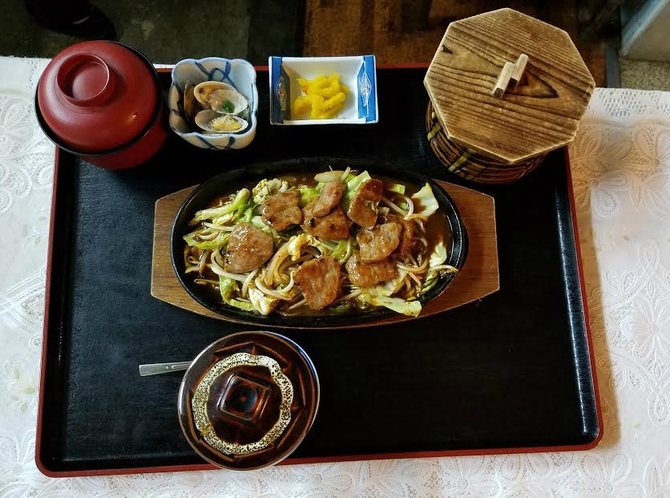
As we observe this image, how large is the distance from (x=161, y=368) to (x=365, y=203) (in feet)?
2.83

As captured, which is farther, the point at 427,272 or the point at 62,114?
the point at 427,272

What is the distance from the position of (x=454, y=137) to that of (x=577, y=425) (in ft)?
3.47

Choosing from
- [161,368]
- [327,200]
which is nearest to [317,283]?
[327,200]

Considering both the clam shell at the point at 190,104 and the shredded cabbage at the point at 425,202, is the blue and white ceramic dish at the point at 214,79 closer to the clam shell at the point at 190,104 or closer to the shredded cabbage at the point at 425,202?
the clam shell at the point at 190,104

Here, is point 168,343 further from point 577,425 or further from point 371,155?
point 577,425

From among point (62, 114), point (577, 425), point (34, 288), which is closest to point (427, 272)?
point (577, 425)

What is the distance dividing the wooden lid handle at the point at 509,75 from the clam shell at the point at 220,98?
0.82m

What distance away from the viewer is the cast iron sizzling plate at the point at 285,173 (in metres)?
1.79

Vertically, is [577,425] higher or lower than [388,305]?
lower

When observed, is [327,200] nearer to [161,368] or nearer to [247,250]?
[247,250]

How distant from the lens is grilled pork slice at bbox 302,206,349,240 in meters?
1.85

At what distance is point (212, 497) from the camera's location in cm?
187

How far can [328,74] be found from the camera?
6.63ft

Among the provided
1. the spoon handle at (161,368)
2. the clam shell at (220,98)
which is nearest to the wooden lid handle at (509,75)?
the clam shell at (220,98)
